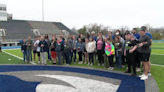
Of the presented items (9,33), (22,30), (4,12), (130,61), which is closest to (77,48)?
(130,61)

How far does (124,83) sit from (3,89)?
4.32 metres

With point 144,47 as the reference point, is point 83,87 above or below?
below

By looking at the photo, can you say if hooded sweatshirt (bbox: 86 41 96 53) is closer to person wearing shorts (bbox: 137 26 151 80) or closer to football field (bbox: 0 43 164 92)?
football field (bbox: 0 43 164 92)

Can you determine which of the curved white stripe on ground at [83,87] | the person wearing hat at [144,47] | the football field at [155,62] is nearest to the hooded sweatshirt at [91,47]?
the football field at [155,62]

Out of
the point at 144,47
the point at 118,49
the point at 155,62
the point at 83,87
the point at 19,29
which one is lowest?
the point at 83,87

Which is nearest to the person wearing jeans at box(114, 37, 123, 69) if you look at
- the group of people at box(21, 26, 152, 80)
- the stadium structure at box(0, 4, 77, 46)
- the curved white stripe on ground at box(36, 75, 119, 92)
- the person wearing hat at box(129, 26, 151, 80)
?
the group of people at box(21, 26, 152, 80)

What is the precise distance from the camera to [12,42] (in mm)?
35125

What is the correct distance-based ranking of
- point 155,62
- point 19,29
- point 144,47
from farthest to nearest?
1. point 19,29
2. point 155,62
3. point 144,47

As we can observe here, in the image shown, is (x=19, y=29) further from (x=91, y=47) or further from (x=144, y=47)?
(x=144, y=47)

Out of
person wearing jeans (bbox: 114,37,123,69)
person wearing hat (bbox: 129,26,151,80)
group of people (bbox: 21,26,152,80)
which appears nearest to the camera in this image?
person wearing hat (bbox: 129,26,151,80)

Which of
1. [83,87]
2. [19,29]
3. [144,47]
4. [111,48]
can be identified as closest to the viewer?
[83,87]

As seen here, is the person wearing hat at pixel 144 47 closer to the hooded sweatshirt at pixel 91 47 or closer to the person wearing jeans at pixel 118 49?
the person wearing jeans at pixel 118 49

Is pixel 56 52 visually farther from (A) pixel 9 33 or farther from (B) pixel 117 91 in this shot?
(A) pixel 9 33

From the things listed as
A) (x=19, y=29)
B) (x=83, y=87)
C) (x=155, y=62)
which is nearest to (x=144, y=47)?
(x=83, y=87)
